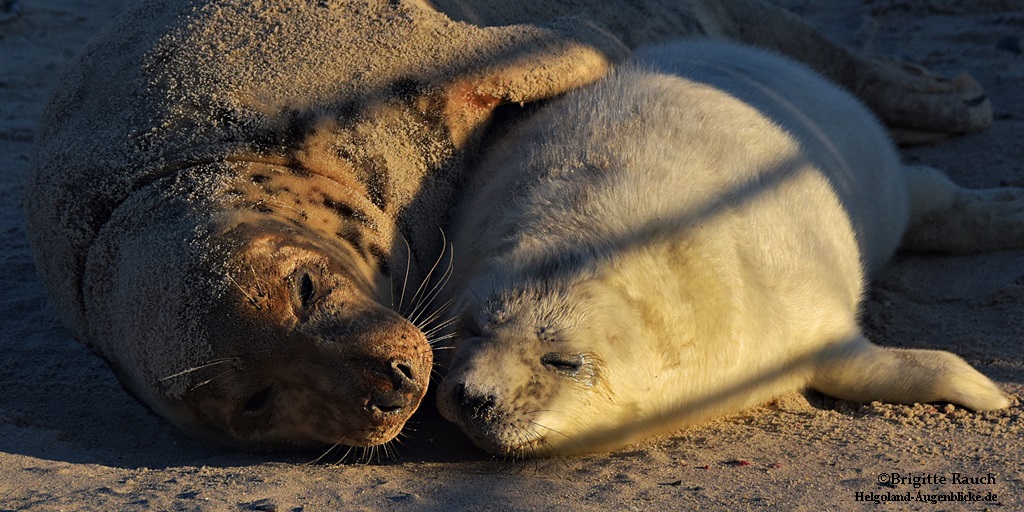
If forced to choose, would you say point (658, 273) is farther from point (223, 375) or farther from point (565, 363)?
point (223, 375)

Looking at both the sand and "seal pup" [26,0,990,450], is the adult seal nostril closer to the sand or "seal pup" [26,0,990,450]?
"seal pup" [26,0,990,450]

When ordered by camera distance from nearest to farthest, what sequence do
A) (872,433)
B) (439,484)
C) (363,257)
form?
(439,484), (872,433), (363,257)

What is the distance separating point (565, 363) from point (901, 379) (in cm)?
108

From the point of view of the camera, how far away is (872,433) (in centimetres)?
298

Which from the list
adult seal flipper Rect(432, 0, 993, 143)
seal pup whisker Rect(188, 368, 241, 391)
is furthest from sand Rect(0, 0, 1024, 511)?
adult seal flipper Rect(432, 0, 993, 143)

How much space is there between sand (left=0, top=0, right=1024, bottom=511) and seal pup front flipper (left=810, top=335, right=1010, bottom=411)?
43 millimetres

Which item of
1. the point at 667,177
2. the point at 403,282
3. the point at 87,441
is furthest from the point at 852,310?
the point at 87,441

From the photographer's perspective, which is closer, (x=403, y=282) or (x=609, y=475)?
(x=609, y=475)

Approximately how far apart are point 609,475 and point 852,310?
122cm

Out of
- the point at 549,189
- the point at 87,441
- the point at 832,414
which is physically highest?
the point at 549,189

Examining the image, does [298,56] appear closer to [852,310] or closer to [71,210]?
[71,210]

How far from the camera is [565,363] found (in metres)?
2.72

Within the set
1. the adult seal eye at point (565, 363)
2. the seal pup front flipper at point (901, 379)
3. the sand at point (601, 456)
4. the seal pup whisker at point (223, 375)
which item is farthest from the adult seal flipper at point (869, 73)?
the seal pup whisker at point (223, 375)

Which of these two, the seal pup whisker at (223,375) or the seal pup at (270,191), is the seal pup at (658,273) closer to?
the seal pup at (270,191)
